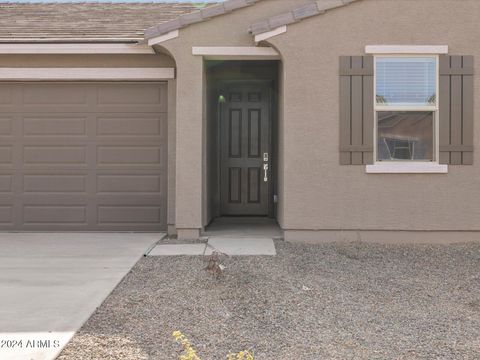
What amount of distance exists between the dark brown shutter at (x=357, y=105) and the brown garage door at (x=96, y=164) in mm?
3181

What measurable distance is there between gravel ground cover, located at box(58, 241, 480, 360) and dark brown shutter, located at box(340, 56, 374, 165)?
1.76m

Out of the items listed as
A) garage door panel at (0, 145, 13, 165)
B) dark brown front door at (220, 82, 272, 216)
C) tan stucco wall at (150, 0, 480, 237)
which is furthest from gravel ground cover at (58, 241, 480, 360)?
dark brown front door at (220, 82, 272, 216)

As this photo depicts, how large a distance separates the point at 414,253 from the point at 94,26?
6.57m

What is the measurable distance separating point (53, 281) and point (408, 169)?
5.07 metres

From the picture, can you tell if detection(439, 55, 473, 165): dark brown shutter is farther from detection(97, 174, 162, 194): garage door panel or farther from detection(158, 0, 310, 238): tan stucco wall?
detection(97, 174, 162, 194): garage door panel

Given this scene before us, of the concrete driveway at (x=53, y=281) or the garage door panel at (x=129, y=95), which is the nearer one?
the concrete driveway at (x=53, y=281)

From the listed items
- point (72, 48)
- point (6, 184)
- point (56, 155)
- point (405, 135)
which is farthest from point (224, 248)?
point (6, 184)

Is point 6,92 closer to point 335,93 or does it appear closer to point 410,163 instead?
point 335,93

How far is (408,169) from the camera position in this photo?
768 cm

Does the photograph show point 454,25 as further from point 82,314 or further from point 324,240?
point 82,314

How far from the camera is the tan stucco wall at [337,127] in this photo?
25.2 ft

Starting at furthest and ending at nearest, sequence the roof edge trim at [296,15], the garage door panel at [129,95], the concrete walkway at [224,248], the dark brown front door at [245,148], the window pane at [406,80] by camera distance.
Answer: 1. the dark brown front door at [245,148]
2. the garage door panel at [129,95]
3. the window pane at [406,80]
4. the roof edge trim at [296,15]
5. the concrete walkway at [224,248]

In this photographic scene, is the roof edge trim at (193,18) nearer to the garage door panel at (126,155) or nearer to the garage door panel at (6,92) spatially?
the garage door panel at (126,155)

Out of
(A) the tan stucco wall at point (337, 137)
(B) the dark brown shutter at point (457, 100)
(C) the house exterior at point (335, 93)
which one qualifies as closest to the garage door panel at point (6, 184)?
(C) the house exterior at point (335, 93)
